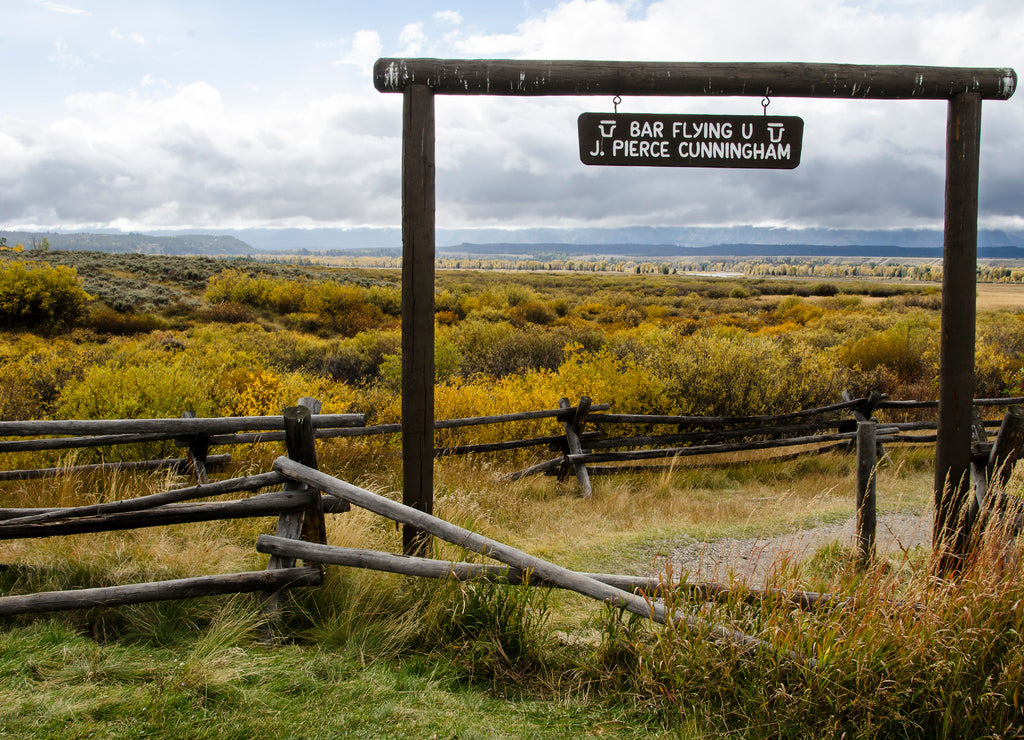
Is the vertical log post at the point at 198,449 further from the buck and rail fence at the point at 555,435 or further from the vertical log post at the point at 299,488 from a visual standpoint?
the vertical log post at the point at 299,488

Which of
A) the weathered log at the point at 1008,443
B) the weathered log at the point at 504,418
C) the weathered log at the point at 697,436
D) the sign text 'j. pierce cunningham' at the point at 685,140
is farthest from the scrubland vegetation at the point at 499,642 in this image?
the sign text 'j. pierce cunningham' at the point at 685,140

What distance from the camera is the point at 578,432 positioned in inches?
345

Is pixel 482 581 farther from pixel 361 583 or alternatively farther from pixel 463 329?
Result: pixel 463 329

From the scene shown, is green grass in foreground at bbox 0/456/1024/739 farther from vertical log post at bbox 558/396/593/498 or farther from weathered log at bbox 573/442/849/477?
weathered log at bbox 573/442/849/477

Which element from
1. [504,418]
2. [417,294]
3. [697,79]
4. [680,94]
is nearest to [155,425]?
[417,294]

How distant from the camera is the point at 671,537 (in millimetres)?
5805

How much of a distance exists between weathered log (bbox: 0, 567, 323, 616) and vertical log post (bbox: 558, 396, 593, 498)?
515 centimetres

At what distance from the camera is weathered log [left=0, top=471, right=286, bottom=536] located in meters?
3.70

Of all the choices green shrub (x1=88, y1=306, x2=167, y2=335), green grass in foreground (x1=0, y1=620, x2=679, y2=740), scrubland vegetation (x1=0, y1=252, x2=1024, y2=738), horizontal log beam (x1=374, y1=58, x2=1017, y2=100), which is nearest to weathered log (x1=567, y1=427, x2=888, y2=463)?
scrubland vegetation (x1=0, y1=252, x2=1024, y2=738)

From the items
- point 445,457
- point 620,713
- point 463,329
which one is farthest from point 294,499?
point 463,329

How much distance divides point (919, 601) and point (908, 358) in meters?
17.8

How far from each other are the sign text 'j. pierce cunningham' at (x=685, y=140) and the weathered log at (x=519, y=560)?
232cm

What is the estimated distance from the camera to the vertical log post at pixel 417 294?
3893 millimetres

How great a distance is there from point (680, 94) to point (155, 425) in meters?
3.89
